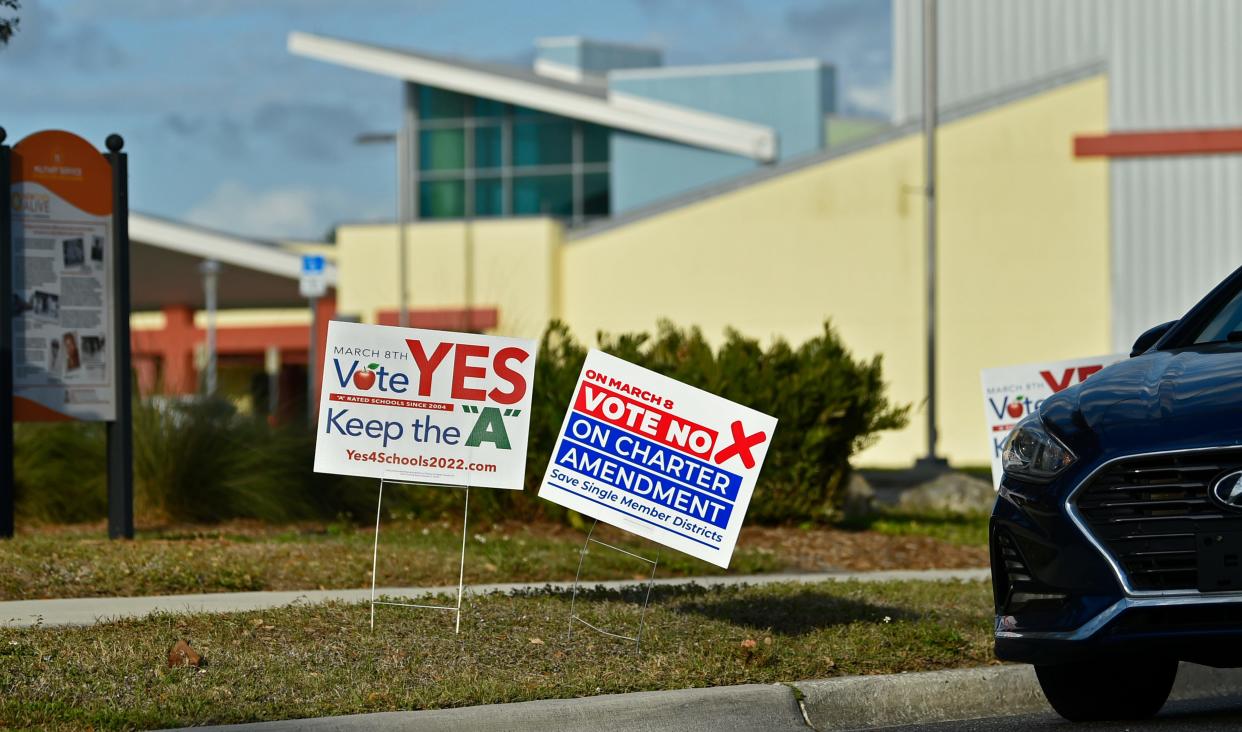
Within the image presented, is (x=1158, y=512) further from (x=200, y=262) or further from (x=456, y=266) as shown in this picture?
(x=200, y=262)

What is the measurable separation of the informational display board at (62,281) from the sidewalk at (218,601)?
8.35 ft

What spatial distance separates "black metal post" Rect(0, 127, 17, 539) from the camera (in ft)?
36.1

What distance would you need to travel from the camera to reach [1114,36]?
101 ft

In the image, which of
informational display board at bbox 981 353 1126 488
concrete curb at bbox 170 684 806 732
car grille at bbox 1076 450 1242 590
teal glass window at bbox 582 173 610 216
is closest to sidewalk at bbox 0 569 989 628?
informational display board at bbox 981 353 1126 488

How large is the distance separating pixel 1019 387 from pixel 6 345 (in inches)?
274

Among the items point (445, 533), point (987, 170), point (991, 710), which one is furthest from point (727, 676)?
point (987, 170)

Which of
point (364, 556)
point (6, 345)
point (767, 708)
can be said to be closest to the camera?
point (767, 708)

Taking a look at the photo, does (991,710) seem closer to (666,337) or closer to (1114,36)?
(666,337)

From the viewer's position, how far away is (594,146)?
39531 millimetres

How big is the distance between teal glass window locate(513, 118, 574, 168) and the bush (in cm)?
2557

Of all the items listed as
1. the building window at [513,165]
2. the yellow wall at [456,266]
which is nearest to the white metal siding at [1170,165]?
the yellow wall at [456,266]

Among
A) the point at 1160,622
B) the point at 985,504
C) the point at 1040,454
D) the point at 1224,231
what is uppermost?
the point at 1224,231

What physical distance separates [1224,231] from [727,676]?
82.1ft

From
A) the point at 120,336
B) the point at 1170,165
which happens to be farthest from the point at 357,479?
the point at 1170,165
